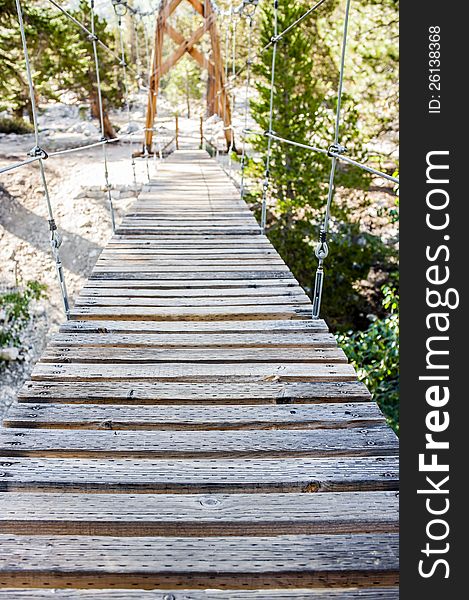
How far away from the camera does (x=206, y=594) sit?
28.7 inches

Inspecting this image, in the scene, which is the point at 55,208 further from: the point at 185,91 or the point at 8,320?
the point at 185,91

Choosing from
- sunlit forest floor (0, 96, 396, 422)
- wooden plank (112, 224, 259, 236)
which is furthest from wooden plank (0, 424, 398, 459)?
sunlit forest floor (0, 96, 396, 422)

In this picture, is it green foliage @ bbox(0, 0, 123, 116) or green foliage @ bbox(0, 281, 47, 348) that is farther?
green foliage @ bbox(0, 0, 123, 116)

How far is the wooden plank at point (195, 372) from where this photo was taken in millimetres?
1276

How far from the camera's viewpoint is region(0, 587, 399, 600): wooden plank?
717 millimetres

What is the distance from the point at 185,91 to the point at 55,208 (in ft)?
35.6

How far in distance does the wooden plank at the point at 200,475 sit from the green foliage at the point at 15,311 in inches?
179

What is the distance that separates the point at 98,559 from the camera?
77 centimetres

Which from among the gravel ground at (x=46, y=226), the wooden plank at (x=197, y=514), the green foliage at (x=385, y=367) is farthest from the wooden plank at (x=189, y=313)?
the gravel ground at (x=46, y=226)

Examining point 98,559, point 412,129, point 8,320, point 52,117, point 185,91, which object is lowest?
point 8,320

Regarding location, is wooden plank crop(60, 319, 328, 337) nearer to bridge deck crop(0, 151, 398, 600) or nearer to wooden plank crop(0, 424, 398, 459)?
bridge deck crop(0, 151, 398, 600)

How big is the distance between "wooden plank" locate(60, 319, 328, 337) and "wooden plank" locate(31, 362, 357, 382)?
0.21 metres

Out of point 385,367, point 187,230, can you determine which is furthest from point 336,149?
point 385,367

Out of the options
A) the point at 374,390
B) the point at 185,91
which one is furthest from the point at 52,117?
the point at 374,390
